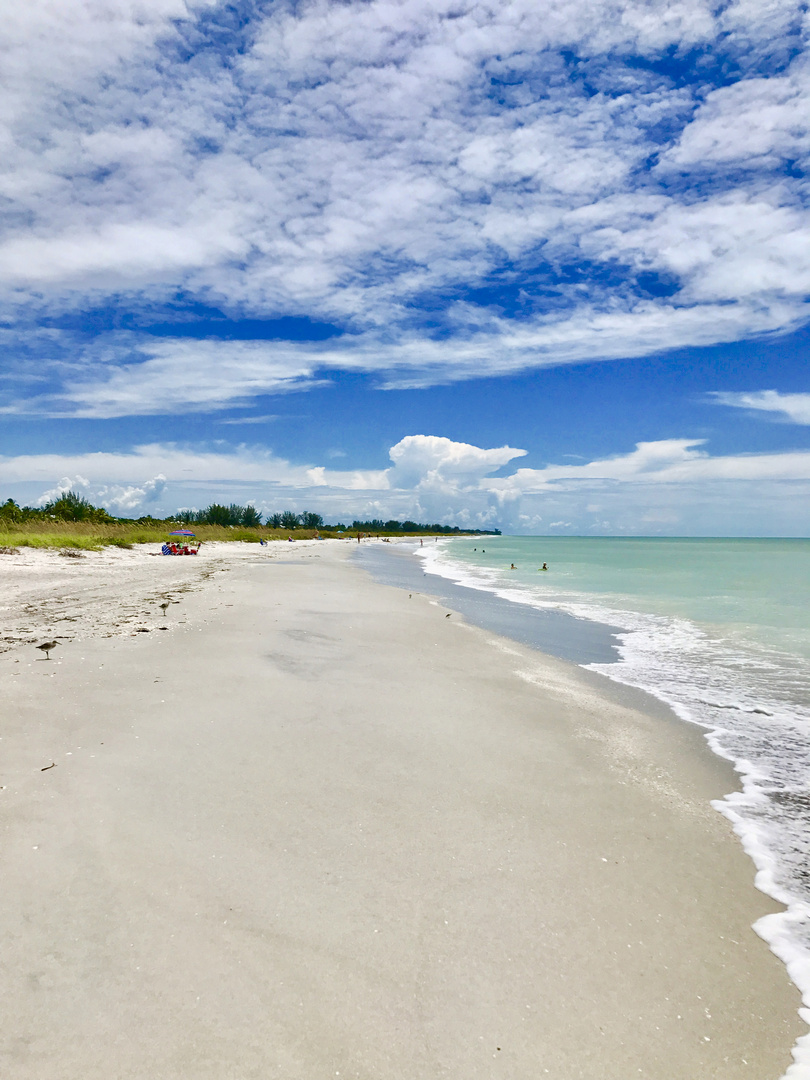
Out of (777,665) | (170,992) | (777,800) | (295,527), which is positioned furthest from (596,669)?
(295,527)

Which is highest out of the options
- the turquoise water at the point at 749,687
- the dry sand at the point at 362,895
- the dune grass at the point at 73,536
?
the dune grass at the point at 73,536

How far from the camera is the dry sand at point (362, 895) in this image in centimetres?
247

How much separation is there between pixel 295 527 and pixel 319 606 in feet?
369

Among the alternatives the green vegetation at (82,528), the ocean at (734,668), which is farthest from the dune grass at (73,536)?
the ocean at (734,668)

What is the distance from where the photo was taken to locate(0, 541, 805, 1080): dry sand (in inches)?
97.4

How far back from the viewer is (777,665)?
1134 centimetres

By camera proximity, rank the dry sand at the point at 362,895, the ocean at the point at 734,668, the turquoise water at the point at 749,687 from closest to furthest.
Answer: the dry sand at the point at 362,895 → the turquoise water at the point at 749,687 → the ocean at the point at 734,668

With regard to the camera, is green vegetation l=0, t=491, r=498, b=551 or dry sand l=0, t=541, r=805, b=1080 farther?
green vegetation l=0, t=491, r=498, b=551

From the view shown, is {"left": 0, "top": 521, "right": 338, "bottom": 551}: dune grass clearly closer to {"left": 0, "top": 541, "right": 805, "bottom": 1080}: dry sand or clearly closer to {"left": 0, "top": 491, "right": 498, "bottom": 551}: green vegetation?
{"left": 0, "top": 491, "right": 498, "bottom": 551}: green vegetation

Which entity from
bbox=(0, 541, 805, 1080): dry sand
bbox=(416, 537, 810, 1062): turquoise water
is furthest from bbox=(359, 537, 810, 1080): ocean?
bbox=(0, 541, 805, 1080): dry sand

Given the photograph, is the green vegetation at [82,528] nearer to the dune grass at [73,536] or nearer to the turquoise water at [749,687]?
the dune grass at [73,536]

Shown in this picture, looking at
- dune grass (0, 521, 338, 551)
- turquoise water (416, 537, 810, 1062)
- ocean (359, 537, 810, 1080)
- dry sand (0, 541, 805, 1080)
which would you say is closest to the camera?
Answer: dry sand (0, 541, 805, 1080)

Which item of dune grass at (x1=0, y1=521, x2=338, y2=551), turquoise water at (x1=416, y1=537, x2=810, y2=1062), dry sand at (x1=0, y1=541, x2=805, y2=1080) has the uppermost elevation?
dune grass at (x1=0, y1=521, x2=338, y2=551)

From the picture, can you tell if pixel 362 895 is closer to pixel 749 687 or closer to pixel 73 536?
pixel 749 687
